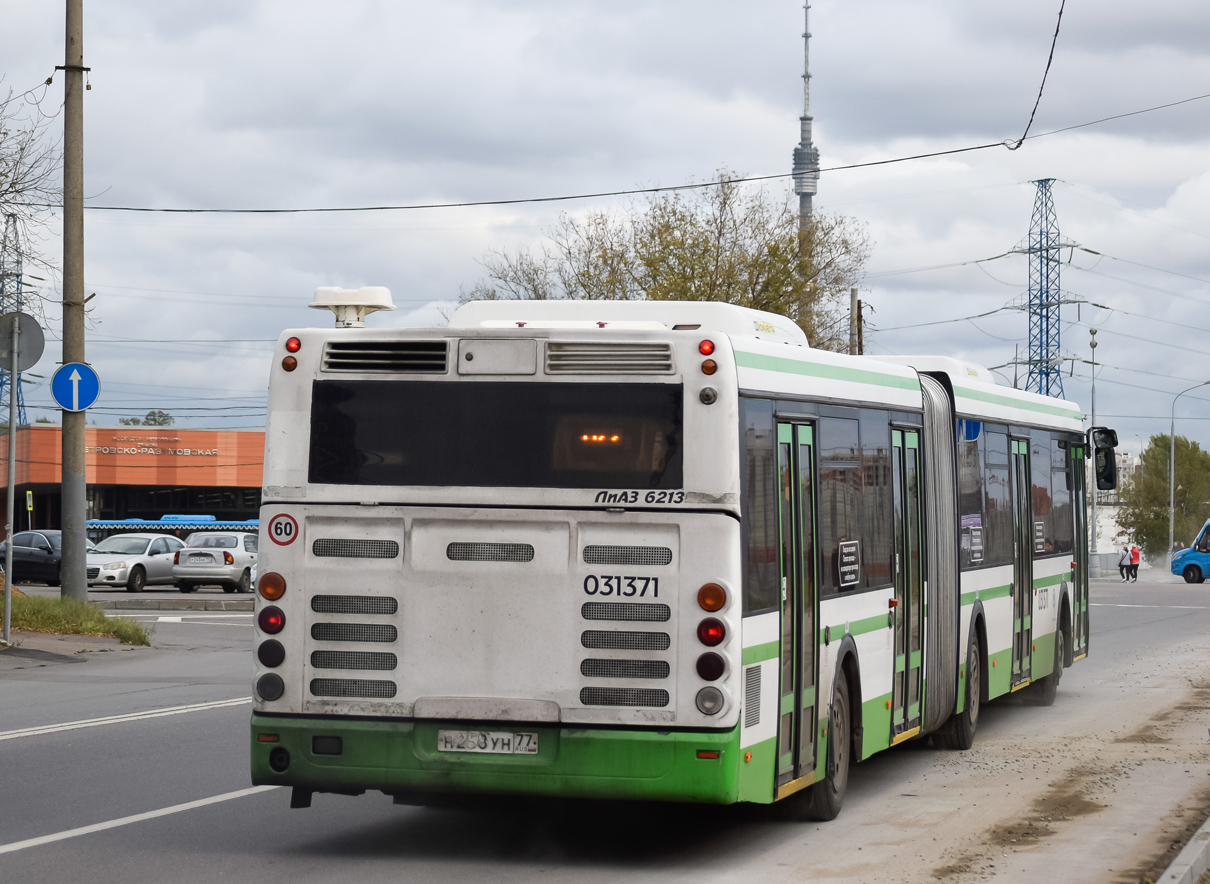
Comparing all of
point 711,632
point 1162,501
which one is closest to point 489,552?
point 711,632

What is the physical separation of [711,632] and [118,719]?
7.40 m

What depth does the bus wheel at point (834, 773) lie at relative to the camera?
9.54 meters

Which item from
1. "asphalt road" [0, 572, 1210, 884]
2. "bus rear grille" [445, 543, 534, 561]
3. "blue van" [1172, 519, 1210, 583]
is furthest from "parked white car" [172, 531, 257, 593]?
"blue van" [1172, 519, 1210, 583]

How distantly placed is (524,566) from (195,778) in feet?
12.1

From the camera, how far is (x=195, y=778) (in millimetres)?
10773

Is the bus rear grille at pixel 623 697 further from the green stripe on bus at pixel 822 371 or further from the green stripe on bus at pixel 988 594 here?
the green stripe on bus at pixel 988 594

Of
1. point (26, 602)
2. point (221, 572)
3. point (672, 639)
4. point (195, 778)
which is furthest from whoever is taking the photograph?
point (221, 572)

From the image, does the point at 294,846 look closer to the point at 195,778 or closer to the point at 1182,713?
the point at 195,778

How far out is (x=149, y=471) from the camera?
7325 centimetres

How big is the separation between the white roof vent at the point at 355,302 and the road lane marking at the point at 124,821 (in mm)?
2897

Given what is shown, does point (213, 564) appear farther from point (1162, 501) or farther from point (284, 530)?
point (1162, 501)

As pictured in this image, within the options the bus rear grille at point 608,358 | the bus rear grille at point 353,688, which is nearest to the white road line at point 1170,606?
the bus rear grille at point 608,358

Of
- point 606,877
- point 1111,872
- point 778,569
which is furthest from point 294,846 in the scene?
point 1111,872

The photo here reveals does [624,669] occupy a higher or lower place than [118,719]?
higher
